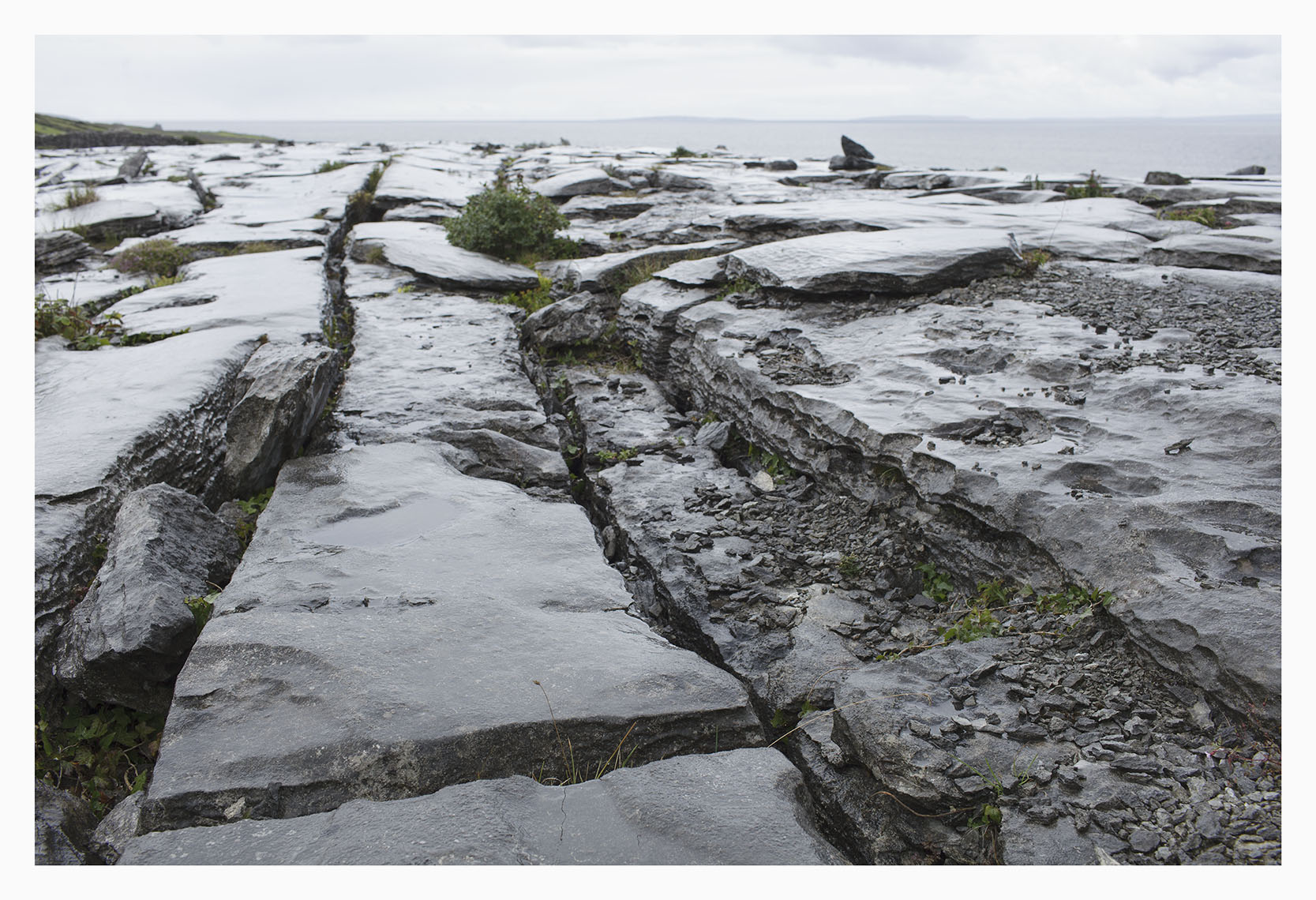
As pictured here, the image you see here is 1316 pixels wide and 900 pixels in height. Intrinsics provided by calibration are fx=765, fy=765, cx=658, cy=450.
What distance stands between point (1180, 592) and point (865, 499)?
153 centimetres

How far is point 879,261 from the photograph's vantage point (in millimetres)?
6230

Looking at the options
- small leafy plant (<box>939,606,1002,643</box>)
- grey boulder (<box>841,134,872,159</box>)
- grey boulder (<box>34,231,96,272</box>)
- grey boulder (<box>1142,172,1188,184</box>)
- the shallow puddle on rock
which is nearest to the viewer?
small leafy plant (<box>939,606,1002,643</box>)

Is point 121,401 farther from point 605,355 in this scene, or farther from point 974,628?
point 974,628

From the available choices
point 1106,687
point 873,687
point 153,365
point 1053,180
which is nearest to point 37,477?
point 153,365

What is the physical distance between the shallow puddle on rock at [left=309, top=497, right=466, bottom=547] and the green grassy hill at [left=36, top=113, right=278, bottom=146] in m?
32.3

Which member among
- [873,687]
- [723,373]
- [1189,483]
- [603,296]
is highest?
[603,296]

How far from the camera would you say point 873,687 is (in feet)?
8.68

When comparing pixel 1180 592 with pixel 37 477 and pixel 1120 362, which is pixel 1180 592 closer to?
pixel 1120 362

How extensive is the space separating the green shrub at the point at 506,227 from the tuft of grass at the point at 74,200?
6.70 meters

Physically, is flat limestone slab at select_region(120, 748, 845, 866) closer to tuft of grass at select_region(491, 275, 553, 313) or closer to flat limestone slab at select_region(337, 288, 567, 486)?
flat limestone slab at select_region(337, 288, 567, 486)

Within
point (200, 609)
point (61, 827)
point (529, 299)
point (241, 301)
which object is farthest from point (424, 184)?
point (61, 827)

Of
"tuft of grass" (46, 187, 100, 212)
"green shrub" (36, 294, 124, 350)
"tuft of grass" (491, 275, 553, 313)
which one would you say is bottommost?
"green shrub" (36, 294, 124, 350)

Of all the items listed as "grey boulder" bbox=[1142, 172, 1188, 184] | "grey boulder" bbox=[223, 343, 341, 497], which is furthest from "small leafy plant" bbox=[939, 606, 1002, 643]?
"grey boulder" bbox=[1142, 172, 1188, 184]

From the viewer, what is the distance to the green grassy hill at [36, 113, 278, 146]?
29.7 metres
